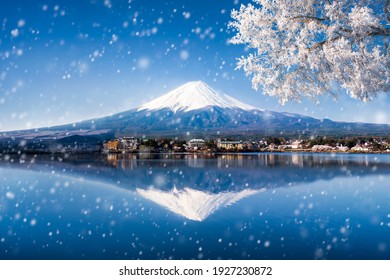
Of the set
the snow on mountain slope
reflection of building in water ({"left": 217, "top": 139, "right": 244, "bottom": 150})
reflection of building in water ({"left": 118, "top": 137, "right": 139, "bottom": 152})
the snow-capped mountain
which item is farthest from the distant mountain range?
the snow-capped mountain

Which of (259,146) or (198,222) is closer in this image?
(198,222)

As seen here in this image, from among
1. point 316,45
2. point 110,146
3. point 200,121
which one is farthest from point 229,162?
point 200,121

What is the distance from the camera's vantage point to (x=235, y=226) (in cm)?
482

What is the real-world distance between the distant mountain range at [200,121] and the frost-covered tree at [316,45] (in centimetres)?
5393

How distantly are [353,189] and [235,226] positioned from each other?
4479mm

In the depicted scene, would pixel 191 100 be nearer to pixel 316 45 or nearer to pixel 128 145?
pixel 128 145

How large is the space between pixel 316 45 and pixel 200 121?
83278 millimetres

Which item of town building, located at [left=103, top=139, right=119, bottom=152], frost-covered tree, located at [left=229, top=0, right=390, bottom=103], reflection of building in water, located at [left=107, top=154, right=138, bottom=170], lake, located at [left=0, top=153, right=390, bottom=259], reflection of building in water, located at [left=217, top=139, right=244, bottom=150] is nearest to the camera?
lake, located at [left=0, top=153, right=390, bottom=259]

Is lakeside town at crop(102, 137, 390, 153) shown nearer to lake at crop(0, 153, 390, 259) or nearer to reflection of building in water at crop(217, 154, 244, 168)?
reflection of building in water at crop(217, 154, 244, 168)

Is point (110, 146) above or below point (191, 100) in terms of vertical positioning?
below

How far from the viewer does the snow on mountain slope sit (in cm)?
8782

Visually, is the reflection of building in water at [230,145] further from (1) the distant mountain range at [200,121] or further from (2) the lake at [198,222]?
(2) the lake at [198,222]

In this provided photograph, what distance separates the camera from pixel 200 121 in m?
88.7

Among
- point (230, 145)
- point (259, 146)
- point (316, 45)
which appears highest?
point (316, 45)
